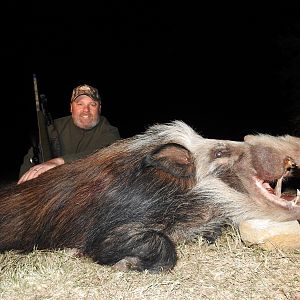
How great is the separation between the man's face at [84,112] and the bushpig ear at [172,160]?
1.85 m

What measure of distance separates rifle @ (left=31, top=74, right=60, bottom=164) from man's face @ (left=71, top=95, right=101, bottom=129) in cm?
29

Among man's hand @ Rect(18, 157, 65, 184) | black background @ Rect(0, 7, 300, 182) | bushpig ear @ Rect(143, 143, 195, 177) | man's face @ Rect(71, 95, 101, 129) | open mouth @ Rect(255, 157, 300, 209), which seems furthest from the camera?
black background @ Rect(0, 7, 300, 182)

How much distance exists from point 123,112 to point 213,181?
20.5m

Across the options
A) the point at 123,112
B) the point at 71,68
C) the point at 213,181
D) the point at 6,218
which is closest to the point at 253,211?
the point at 213,181

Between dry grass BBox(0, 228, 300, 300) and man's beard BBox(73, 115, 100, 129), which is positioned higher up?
man's beard BBox(73, 115, 100, 129)

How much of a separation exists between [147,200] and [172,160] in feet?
1.02

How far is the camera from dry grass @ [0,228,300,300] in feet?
9.70

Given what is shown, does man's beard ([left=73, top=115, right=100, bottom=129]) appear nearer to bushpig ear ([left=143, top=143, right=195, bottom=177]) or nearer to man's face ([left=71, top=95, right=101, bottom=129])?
man's face ([left=71, top=95, right=101, bottom=129])

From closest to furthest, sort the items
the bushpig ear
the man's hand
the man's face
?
the bushpig ear, the man's hand, the man's face

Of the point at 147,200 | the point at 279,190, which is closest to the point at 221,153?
the point at 279,190

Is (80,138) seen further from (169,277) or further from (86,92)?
(169,277)

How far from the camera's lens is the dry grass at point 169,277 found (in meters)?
2.96

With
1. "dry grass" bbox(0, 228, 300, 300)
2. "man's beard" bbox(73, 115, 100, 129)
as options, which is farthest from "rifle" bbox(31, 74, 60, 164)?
"dry grass" bbox(0, 228, 300, 300)

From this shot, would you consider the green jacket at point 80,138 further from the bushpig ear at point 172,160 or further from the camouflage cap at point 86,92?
the bushpig ear at point 172,160
